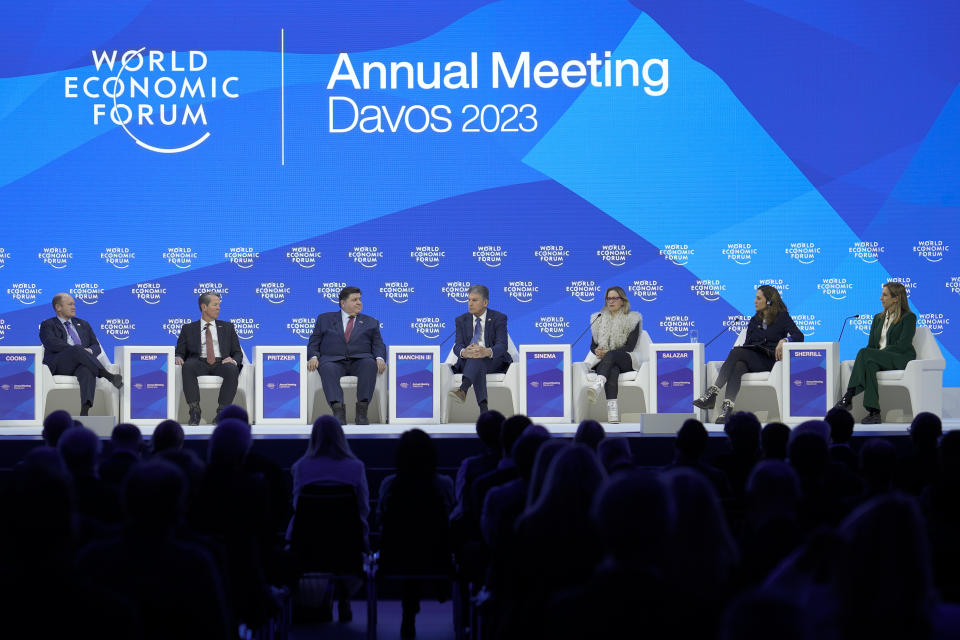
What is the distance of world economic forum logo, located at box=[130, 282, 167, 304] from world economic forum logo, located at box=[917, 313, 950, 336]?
634cm

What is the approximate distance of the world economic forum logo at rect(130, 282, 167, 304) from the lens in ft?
30.1

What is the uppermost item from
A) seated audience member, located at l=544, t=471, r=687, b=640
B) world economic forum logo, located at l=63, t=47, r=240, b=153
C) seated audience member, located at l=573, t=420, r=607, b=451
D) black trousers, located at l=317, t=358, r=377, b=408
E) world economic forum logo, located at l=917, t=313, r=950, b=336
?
world economic forum logo, located at l=63, t=47, r=240, b=153

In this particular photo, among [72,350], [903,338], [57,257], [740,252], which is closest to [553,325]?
[740,252]

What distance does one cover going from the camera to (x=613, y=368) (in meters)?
8.05

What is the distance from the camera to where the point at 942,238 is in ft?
29.3

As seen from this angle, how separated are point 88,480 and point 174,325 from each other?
6.04 m

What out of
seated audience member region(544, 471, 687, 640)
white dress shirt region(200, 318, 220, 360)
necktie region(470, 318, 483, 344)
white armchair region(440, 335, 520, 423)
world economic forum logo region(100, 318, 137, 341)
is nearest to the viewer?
seated audience member region(544, 471, 687, 640)

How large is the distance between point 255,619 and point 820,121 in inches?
285

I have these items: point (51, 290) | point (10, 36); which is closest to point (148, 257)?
point (51, 290)

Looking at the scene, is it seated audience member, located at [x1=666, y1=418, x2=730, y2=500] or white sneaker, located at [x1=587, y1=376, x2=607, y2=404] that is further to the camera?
white sneaker, located at [x1=587, y1=376, x2=607, y2=404]

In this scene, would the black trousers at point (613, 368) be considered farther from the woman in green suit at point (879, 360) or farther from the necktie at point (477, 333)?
the woman in green suit at point (879, 360)

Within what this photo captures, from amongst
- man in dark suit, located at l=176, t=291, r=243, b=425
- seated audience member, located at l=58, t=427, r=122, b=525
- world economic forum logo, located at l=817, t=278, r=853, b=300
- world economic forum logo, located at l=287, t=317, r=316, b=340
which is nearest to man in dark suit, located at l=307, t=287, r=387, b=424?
man in dark suit, located at l=176, t=291, r=243, b=425

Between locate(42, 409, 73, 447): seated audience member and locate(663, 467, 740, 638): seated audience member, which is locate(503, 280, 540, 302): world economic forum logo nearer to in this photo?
locate(42, 409, 73, 447): seated audience member

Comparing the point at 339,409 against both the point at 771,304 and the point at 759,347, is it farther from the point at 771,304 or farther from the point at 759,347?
the point at 771,304
